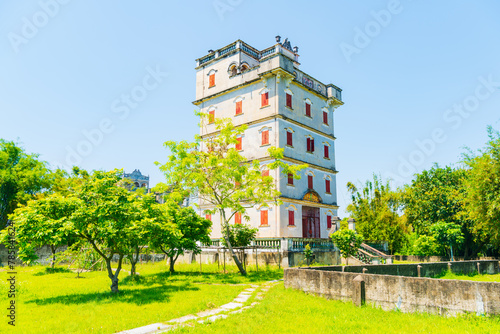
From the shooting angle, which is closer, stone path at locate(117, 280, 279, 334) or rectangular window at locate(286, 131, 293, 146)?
stone path at locate(117, 280, 279, 334)

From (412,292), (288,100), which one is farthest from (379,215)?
(412,292)

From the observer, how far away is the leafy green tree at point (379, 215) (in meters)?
33.7

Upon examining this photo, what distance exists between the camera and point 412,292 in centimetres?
855

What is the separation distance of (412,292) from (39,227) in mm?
11007

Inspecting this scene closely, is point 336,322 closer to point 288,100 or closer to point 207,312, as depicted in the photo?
point 207,312

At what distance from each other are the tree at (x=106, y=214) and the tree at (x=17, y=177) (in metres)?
22.9

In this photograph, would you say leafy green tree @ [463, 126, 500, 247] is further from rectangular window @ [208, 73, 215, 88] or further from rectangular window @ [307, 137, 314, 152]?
rectangular window @ [208, 73, 215, 88]

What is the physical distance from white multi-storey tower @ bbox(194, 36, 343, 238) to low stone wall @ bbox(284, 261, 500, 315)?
47.0ft

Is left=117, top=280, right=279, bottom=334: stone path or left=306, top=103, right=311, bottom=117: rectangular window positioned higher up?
left=306, top=103, right=311, bottom=117: rectangular window

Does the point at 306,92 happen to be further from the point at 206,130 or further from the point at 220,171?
the point at 220,171

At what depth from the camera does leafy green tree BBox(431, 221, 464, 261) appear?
30125 millimetres

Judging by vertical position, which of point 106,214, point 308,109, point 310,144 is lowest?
point 106,214

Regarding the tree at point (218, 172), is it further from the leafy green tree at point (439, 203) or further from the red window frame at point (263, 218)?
the leafy green tree at point (439, 203)

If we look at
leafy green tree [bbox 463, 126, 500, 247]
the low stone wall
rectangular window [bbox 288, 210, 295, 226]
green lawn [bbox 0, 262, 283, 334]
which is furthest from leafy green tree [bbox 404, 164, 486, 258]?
the low stone wall
